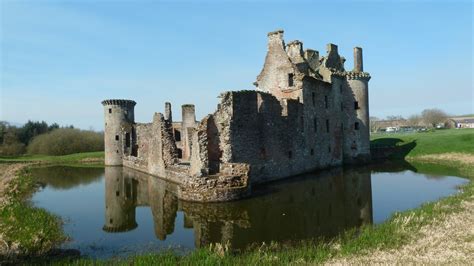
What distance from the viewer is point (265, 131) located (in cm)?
2200

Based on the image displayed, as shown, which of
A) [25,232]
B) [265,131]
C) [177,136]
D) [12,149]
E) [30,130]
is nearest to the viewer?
[25,232]

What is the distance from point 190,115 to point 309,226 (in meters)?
23.5

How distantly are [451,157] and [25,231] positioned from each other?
30437 millimetres

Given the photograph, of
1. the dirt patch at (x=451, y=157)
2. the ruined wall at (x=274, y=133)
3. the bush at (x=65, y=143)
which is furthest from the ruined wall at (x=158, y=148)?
the bush at (x=65, y=143)

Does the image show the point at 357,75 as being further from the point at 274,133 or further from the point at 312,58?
the point at 274,133

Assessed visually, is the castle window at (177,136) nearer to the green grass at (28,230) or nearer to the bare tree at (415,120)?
the green grass at (28,230)

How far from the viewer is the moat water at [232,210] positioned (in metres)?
10.9

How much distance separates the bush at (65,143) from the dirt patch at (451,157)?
45115mm

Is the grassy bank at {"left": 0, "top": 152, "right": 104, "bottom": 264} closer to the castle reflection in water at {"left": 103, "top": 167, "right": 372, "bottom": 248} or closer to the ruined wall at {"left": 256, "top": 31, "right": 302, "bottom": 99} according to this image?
the castle reflection in water at {"left": 103, "top": 167, "right": 372, "bottom": 248}

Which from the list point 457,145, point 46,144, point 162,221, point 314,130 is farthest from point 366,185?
point 46,144

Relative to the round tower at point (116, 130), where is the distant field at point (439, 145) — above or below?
below

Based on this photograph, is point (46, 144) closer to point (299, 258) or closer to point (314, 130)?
point (314, 130)

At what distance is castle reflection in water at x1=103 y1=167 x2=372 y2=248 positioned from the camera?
440 inches

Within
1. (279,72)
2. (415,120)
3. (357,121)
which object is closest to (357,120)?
(357,121)
